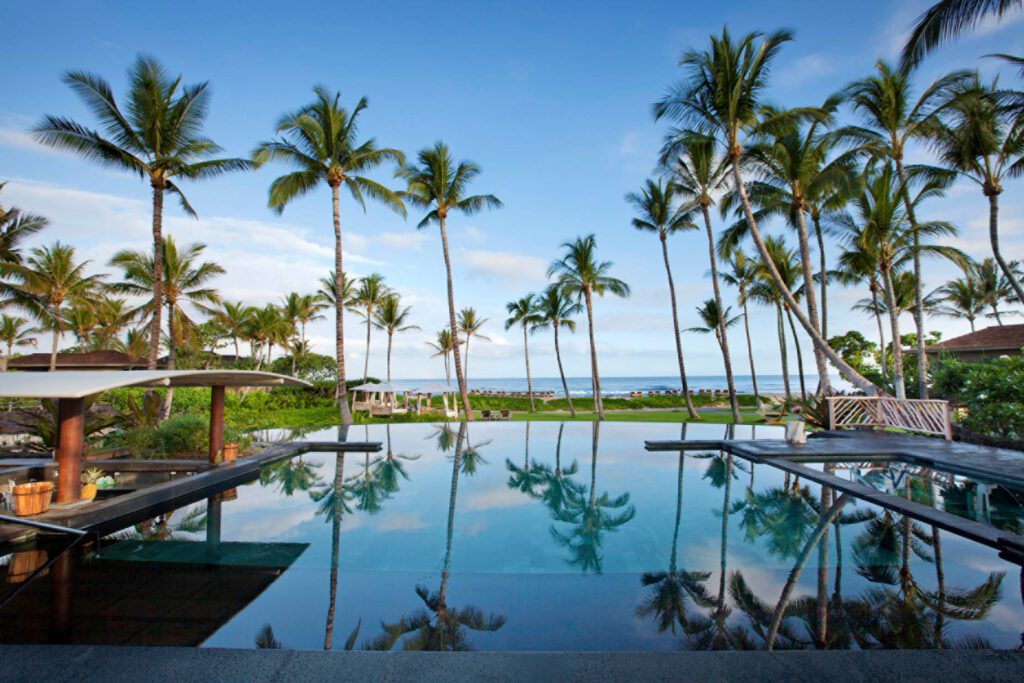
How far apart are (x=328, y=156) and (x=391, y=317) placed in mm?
17098

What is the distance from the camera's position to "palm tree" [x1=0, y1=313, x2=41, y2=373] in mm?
33500

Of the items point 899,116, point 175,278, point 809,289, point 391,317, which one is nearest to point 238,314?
point 391,317

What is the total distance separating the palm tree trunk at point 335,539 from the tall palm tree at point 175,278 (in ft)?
45.2

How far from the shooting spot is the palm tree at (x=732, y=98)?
12.6 m

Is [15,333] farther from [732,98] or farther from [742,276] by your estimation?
[742,276]

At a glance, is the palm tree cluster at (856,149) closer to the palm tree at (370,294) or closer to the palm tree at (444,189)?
the palm tree at (444,189)

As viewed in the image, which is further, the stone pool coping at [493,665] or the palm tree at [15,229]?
the palm tree at [15,229]

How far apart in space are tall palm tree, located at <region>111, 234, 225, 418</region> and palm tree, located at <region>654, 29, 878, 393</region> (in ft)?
60.9

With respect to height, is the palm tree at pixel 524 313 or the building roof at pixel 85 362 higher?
the palm tree at pixel 524 313

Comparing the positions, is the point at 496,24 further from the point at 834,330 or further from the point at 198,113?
the point at 834,330

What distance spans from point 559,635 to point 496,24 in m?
13.1

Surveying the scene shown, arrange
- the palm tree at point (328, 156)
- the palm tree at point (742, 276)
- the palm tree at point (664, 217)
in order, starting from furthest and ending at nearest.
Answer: the palm tree at point (742, 276) < the palm tree at point (664, 217) < the palm tree at point (328, 156)

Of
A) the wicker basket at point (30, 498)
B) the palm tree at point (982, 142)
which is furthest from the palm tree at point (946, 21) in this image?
the wicker basket at point (30, 498)

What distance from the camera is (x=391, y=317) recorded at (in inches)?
1240
